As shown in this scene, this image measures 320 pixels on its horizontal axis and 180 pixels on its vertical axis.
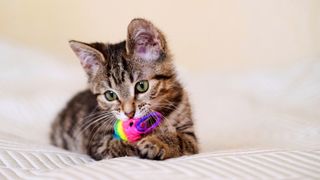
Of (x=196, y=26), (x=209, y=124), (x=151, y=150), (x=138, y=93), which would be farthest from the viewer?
(x=196, y=26)

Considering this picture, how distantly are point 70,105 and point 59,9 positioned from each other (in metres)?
1.23

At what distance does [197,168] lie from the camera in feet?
2.85

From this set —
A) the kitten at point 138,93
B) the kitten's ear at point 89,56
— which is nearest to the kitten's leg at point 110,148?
the kitten at point 138,93

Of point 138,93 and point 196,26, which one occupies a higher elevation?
point 196,26

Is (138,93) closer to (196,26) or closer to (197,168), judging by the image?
(197,168)

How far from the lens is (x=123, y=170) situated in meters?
0.86

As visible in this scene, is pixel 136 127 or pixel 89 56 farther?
pixel 89 56

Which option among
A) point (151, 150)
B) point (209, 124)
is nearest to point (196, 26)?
point (209, 124)

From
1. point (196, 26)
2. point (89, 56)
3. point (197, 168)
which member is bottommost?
point (197, 168)

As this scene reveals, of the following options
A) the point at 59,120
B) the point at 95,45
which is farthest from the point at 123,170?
the point at 59,120

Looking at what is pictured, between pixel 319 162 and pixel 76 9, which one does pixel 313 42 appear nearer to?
pixel 76 9

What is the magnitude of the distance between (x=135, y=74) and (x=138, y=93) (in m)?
0.05

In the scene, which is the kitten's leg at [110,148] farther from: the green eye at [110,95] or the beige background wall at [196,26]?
the beige background wall at [196,26]

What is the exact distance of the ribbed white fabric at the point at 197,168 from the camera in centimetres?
83
